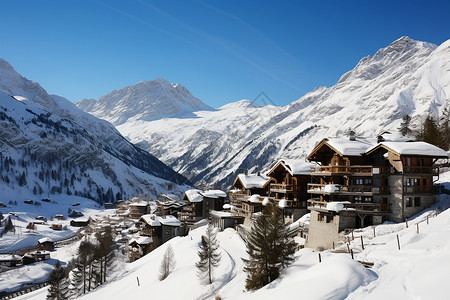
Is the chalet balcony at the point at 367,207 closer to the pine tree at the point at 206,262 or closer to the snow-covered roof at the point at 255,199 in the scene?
the pine tree at the point at 206,262

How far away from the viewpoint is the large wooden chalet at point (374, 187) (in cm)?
3781

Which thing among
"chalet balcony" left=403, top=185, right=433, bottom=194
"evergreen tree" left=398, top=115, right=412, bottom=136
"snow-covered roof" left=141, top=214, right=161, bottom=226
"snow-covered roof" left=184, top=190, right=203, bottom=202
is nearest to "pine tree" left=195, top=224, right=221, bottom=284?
"chalet balcony" left=403, top=185, right=433, bottom=194

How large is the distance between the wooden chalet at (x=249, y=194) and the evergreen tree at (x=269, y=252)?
101 feet

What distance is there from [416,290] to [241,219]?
4957cm

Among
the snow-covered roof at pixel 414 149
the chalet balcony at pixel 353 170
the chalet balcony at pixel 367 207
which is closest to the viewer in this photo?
the snow-covered roof at pixel 414 149

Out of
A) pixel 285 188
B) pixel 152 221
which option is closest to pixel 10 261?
pixel 152 221

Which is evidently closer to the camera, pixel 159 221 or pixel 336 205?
pixel 336 205

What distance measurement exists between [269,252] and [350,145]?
1997 cm

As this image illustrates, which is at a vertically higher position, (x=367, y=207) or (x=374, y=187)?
(x=374, y=187)

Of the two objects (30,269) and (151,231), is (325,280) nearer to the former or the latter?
(151,231)

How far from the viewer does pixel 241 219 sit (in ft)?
224

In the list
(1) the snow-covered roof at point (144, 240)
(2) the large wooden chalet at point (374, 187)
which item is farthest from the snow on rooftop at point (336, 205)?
(1) the snow-covered roof at point (144, 240)

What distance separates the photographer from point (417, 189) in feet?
124

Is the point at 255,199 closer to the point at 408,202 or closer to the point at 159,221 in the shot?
the point at 159,221
